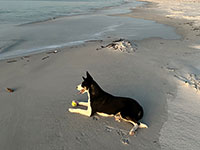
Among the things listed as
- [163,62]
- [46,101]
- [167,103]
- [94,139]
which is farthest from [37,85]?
[163,62]

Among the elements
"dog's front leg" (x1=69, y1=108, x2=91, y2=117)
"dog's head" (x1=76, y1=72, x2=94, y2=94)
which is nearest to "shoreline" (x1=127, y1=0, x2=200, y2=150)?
"dog's front leg" (x1=69, y1=108, x2=91, y2=117)

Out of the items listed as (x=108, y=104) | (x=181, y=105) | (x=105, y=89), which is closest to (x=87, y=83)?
(x=108, y=104)

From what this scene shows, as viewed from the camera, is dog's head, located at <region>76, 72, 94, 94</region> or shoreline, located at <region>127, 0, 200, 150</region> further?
dog's head, located at <region>76, 72, 94, 94</region>

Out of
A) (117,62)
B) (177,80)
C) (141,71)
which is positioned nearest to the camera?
(177,80)

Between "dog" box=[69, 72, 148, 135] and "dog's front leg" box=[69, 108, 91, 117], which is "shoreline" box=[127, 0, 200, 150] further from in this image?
"dog's front leg" box=[69, 108, 91, 117]

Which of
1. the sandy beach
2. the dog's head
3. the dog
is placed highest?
the dog's head

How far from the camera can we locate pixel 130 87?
18.5 feet

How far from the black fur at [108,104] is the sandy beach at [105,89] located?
277mm

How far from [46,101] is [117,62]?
3875 mm

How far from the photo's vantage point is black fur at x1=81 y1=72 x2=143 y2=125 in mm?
3896

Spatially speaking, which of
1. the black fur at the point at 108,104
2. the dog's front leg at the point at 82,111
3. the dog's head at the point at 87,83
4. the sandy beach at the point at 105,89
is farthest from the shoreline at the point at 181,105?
the dog's head at the point at 87,83

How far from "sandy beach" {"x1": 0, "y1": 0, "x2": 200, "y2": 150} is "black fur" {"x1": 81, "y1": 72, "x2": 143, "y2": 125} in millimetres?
277

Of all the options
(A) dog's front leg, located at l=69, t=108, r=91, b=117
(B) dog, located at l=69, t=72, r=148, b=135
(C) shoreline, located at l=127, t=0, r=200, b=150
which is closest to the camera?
(C) shoreline, located at l=127, t=0, r=200, b=150

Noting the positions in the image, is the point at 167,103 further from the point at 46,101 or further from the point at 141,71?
the point at 46,101
